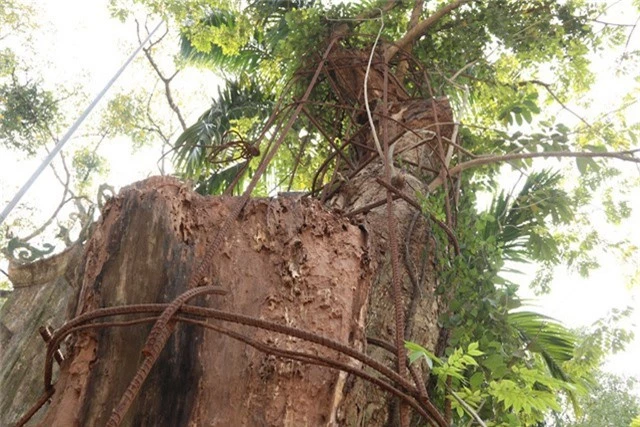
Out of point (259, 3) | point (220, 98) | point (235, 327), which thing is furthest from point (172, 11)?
point (235, 327)

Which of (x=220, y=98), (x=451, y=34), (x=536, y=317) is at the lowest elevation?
(x=536, y=317)

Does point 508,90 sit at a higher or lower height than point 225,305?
higher

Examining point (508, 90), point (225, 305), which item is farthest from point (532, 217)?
point (225, 305)

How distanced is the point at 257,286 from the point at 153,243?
0.22 m

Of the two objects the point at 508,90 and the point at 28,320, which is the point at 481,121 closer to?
the point at 508,90

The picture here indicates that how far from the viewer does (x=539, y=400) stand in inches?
44.5

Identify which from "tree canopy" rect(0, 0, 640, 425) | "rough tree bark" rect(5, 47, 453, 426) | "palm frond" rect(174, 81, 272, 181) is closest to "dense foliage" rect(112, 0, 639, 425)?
"tree canopy" rect(0, 0, 640, 425)

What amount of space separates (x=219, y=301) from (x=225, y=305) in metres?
0.01

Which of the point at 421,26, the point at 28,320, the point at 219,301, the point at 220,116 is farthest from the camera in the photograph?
the point at 220,116

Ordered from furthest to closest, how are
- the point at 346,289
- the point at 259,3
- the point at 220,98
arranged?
the point at 220,98 → the point at 259,3 → the point at 346,289

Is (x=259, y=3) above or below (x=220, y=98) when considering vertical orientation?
below

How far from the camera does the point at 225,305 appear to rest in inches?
41.8

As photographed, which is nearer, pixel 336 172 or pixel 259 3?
pixel 336 172

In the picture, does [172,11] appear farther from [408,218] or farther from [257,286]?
[257,286]
